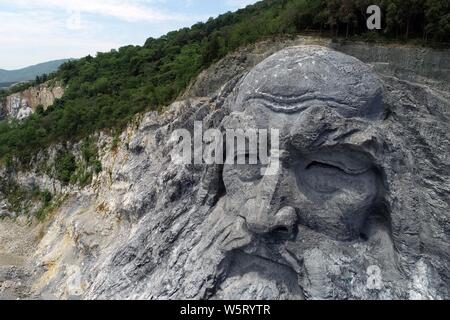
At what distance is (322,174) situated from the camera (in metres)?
6.54

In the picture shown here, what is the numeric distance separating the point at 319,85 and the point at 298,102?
0.40 metres

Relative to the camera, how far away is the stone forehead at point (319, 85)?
649 cm

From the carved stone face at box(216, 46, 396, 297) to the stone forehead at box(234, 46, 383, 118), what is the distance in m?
0.02

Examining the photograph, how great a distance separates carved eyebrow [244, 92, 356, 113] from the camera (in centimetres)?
647

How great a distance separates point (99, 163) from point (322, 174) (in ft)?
38.9

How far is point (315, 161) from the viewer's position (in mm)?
6547

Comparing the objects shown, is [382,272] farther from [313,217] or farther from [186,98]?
[186,98]

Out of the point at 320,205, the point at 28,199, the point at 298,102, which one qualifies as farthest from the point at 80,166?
the point at 320,205

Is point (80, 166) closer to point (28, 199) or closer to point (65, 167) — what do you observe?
point (65, 167)

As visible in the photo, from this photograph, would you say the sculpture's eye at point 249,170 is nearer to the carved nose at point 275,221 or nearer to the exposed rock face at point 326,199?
the exposed rock face at point 326,199

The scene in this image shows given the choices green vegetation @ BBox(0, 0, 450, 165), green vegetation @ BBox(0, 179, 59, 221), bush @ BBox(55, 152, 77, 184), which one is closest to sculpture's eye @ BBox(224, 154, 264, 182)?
green vegetation @ BBox(0, 0, 450, 165)

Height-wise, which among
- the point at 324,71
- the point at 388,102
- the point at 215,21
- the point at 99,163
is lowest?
the point at 99,163

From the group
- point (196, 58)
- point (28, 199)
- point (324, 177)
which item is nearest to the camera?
point (324, 177)

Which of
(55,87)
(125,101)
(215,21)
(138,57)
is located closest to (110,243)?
(125,101)
